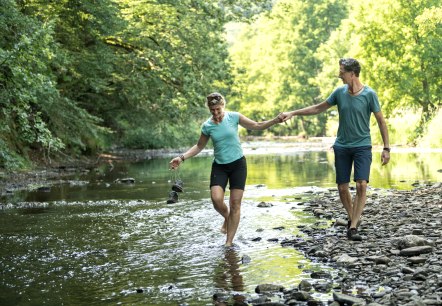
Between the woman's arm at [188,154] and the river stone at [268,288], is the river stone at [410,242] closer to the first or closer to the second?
the river stone at [268,288]

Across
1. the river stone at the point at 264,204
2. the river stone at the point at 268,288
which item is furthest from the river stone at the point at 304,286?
the river stone at the point at 264,204

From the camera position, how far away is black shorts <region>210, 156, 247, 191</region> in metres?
9.92

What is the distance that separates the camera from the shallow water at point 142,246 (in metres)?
7.57

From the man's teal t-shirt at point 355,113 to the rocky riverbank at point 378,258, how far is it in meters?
1.44

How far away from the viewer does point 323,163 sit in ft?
99.2

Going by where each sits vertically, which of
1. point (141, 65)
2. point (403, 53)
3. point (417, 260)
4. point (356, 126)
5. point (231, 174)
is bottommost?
point (417, 260)

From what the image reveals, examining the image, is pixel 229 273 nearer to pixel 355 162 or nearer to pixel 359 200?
pixel 359 200

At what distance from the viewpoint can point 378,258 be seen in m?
8.05

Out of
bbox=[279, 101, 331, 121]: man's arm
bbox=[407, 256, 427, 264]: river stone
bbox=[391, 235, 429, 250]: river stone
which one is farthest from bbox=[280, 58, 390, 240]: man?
bbox=[407, 256, 427, 264]: river stone

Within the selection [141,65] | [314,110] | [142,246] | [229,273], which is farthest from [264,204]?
[141,65]

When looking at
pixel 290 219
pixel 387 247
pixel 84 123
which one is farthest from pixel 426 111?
pixel 387 247

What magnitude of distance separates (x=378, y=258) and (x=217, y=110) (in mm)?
3126

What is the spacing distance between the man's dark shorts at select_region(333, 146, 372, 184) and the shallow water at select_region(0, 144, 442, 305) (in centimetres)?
134

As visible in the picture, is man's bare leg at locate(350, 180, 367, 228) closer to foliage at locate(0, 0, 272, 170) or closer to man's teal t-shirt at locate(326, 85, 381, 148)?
man's teal t-shirt at locate(326, 85, 381, 148)
